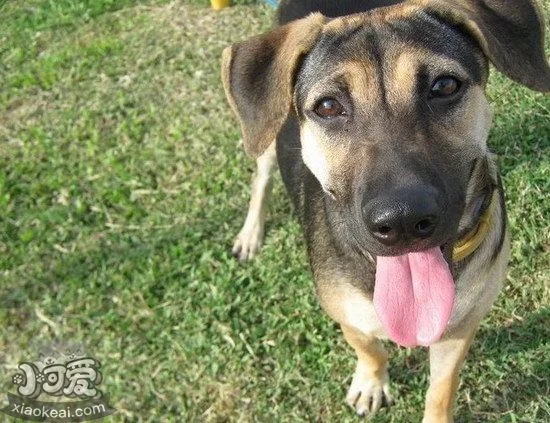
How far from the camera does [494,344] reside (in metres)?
4.24

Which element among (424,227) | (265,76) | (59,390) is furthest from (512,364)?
(59,390)

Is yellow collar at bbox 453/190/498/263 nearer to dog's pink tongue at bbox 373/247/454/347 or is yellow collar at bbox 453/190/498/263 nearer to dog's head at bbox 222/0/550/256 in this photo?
dog's head at bbox 222/0/550/256

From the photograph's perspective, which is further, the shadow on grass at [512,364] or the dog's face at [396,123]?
the shadow on grass at [512,364]

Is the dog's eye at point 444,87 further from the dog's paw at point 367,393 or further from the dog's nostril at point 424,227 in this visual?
the dog's paw at point 367,393

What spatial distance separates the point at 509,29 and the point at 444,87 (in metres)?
0.43

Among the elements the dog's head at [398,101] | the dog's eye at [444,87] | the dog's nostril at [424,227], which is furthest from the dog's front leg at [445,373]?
the dog's eye at [444,87]

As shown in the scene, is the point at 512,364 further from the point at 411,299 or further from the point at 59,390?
the point at 59,390

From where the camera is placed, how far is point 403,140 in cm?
269

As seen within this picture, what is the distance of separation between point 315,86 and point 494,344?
85.0 inches

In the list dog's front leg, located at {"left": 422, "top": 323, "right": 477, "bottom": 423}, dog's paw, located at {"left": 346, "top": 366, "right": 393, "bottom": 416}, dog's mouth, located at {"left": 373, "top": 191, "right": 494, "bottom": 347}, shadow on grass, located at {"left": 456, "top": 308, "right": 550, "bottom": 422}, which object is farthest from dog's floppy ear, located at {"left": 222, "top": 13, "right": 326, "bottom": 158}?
shadow on grass, located at {"left": 456, "top": 308, "right": 550, "bottom": 422}

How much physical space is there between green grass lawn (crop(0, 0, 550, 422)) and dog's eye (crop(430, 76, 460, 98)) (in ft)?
6.53

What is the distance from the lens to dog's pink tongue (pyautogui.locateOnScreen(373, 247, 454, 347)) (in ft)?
9.64

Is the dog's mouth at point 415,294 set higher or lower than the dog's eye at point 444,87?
lower

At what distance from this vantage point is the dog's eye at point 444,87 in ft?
9.19
